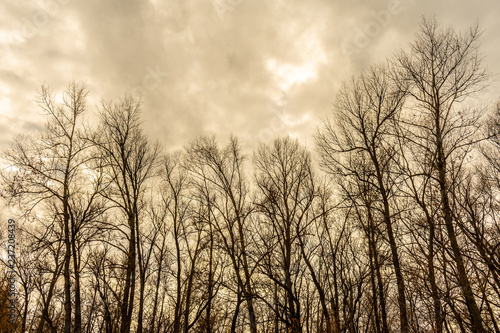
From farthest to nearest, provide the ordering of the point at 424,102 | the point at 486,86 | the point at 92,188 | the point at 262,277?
the point at 262,277, the point at 92,188, the point at 424,102, the point at 486,86

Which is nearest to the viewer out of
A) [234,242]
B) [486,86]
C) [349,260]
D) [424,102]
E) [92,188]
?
[486,86]

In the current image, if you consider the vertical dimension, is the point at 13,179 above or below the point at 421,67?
below

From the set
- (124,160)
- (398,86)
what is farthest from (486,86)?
(124,160)

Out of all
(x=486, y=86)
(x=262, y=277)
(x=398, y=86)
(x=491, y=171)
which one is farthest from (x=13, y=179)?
(x=491, y=171)

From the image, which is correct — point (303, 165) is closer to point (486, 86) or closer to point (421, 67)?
point (421, 67)

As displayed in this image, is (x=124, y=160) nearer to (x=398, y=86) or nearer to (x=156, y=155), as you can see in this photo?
(x=156, y=155)

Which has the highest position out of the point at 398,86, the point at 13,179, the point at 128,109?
the point at 128,109

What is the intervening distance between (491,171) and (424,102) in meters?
9.08

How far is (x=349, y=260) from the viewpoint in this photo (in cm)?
2197

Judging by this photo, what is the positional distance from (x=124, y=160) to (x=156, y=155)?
2.27 metres

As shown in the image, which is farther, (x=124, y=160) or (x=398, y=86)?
(x=124, y=160)

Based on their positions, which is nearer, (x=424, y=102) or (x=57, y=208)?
(x=424, y=102)

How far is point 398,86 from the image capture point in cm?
1177

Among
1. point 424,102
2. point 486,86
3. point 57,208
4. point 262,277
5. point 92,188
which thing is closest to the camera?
point 486,86
